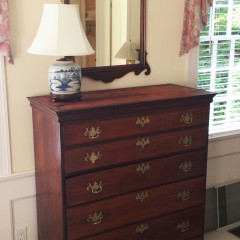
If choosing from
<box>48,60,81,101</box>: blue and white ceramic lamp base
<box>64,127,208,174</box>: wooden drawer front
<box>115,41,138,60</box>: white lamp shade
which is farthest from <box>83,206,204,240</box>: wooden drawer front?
<box>115,41,138,60</box>: white lamp shade

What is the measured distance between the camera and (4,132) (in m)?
2.25

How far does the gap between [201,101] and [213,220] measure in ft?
3.95

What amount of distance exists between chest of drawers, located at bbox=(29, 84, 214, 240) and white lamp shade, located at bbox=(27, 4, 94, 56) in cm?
27

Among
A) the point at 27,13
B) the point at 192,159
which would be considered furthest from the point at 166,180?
the point at 27,13

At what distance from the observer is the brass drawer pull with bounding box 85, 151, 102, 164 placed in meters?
2.00

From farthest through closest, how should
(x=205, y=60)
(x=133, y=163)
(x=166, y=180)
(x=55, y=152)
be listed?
(x=205, y=60) → (x=166, y=180) → (x=133, y=163) → (x=55, y=152)

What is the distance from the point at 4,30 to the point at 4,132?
57 cm

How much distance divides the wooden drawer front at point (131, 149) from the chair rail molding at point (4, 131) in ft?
1.63

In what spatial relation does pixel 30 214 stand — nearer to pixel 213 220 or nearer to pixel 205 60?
pixel 213 220

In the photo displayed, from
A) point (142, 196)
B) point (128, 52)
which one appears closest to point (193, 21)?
point (128, 52)

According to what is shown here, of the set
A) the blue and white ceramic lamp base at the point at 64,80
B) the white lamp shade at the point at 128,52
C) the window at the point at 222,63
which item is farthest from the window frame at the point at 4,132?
the window at the point at 222,63

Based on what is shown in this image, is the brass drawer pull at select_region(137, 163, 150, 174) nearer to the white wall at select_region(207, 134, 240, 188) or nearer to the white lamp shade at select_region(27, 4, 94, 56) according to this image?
the white lamp shade at select_region(27, 4, 94, 56)

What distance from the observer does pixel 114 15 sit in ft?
7.97

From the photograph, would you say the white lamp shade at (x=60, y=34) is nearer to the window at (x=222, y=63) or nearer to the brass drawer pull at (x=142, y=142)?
the brass drawer pull at (x=142, y=142)
